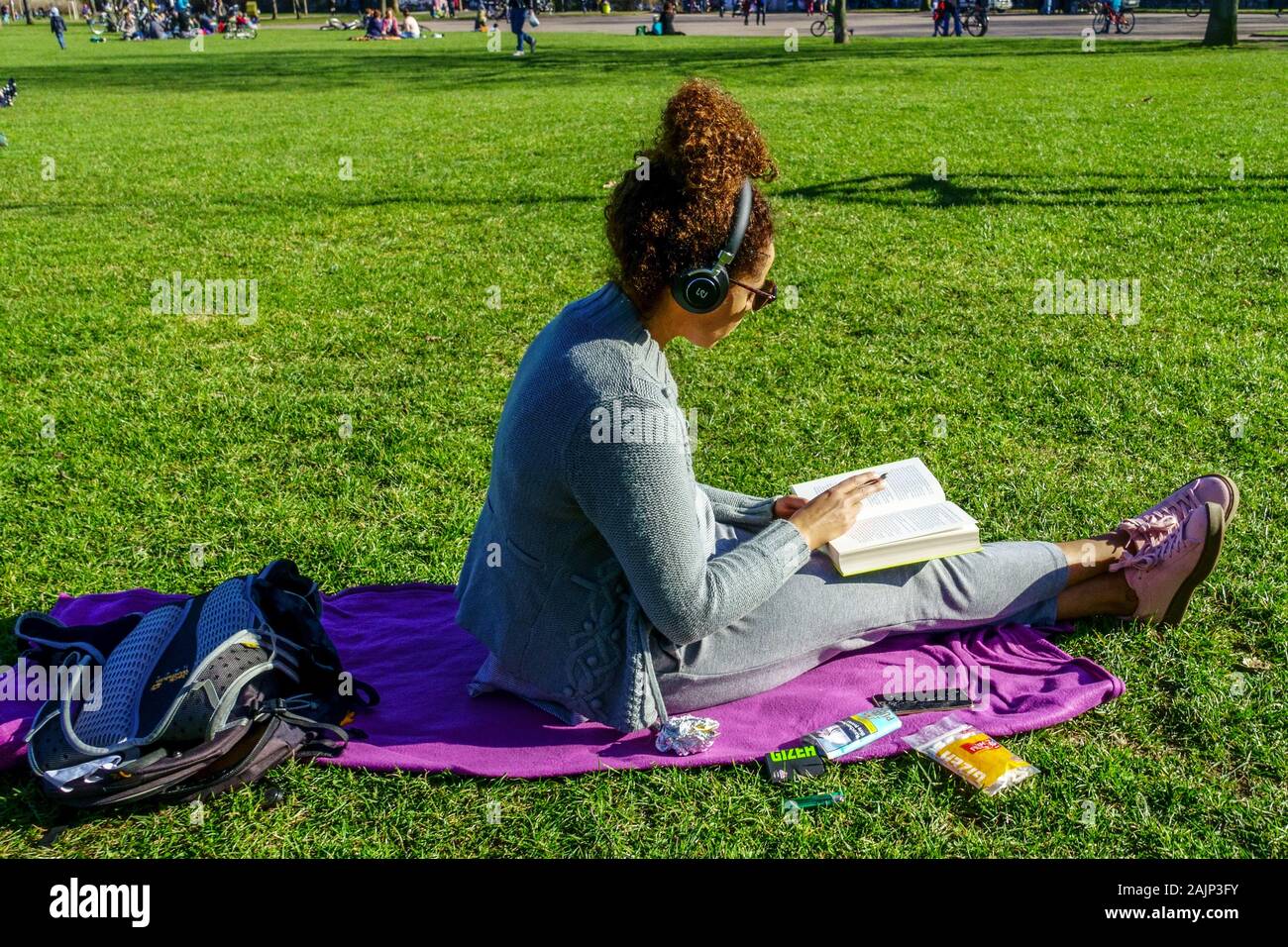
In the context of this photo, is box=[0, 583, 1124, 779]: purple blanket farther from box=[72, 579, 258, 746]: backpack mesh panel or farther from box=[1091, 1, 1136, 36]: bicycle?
box=[1091, 1, 1136, 36]: bicycle

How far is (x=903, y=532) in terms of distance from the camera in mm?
2992

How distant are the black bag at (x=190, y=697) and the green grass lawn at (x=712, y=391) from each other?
13 centimetres

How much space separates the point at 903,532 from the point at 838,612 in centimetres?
30

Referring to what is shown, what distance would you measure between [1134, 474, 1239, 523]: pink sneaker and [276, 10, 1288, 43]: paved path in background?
2602 cm

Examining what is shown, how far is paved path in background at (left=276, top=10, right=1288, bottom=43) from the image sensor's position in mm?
28047

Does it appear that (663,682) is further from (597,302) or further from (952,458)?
(952,458)

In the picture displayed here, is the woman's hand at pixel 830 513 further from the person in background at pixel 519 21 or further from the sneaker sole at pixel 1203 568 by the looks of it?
the person in background at pixel 519 21

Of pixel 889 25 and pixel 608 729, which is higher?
pixel 889 25

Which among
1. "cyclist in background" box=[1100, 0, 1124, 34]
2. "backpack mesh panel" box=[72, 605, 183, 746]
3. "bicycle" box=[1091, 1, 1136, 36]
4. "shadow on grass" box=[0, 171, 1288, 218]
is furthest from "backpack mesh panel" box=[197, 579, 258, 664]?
"cyclist in background" box=[1100, 0, 1124, 34]

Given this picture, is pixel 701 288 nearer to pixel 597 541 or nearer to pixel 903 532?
pixel 597 541

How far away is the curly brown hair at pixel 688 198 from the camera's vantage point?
2479 mm

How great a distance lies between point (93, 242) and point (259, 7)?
59735 mm

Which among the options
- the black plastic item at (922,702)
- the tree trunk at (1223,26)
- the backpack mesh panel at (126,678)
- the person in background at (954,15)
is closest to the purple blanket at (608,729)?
the black plastic item at (922,702)

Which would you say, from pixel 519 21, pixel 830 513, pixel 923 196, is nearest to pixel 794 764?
pixel 830 513
